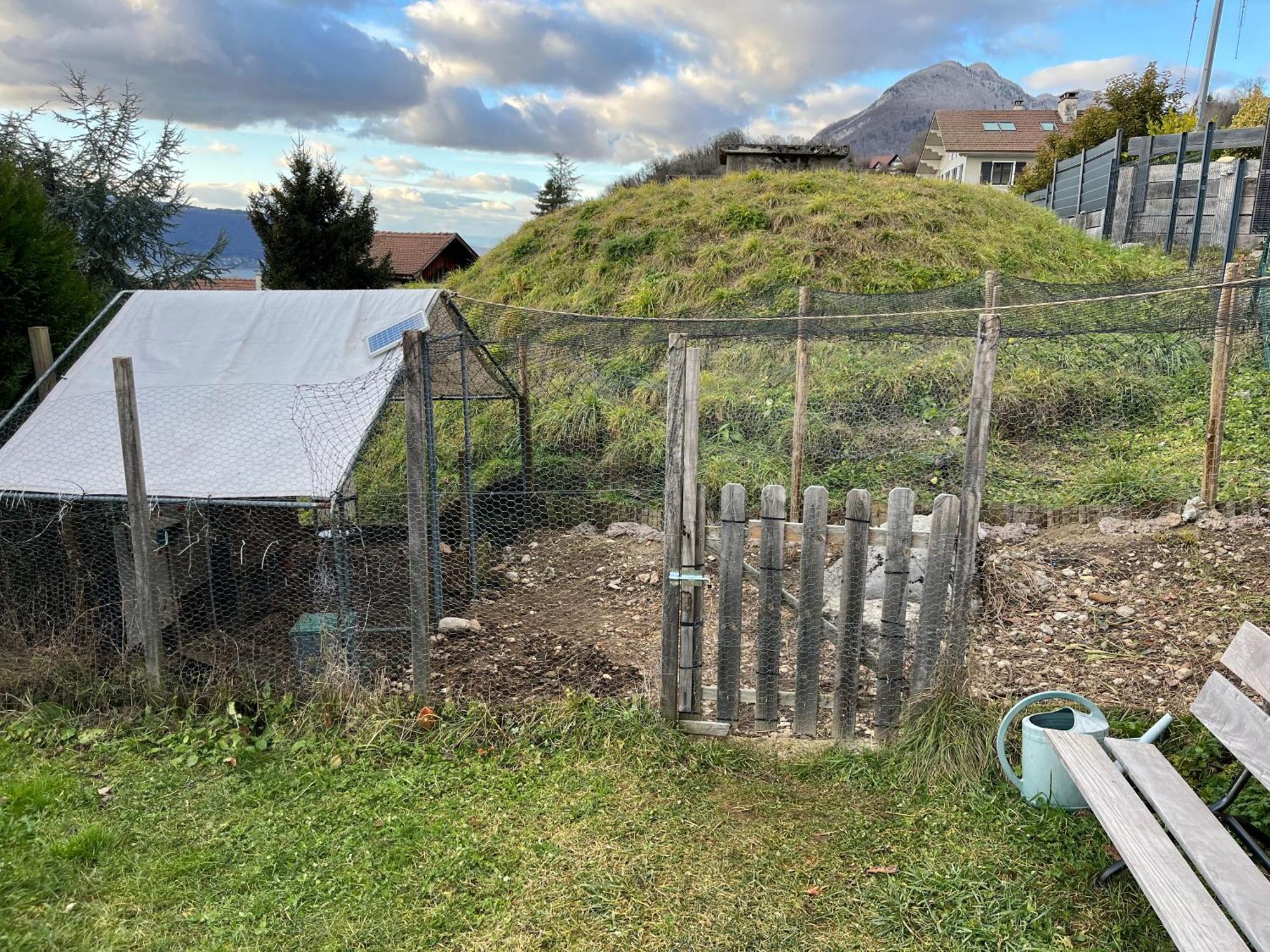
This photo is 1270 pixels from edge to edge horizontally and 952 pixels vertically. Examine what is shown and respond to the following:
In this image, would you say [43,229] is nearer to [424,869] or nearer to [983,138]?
[424,869]

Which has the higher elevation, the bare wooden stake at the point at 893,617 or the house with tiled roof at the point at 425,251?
the house with tiled roof at the point at 425,251

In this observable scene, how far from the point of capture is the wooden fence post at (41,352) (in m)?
4.93

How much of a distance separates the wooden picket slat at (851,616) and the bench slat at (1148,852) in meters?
0.87

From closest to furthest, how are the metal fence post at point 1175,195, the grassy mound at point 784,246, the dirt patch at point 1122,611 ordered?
the dirt patch at point 1122,611, the grassy mound at point 784,246, the metal fence post at point 1175,195

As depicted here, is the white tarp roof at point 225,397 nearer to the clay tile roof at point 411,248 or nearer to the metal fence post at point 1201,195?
the metal fence post at point 1201,195

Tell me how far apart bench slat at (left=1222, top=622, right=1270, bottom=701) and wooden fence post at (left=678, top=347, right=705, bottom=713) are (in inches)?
77.8

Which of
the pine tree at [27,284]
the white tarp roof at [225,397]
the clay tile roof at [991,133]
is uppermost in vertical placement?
the clay tile roof at [991,133]

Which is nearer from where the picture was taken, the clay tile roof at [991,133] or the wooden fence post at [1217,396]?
the wooden fence post at [1217,396]

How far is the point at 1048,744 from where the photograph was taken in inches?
120

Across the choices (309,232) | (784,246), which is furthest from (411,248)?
(784,246)

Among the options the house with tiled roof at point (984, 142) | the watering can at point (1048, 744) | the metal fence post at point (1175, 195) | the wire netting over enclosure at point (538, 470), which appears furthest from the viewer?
the house with tiled roof at point (984, 142)

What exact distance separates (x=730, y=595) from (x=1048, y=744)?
4.47ft

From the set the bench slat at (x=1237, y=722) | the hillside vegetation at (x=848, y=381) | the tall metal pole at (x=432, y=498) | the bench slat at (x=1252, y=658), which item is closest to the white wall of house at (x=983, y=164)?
the hillside vegetation at (x=848, y=381)

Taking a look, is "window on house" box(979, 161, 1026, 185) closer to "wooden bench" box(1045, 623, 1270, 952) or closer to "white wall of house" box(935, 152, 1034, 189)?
"white wall of house" box(935, 152, 1034, 189)
